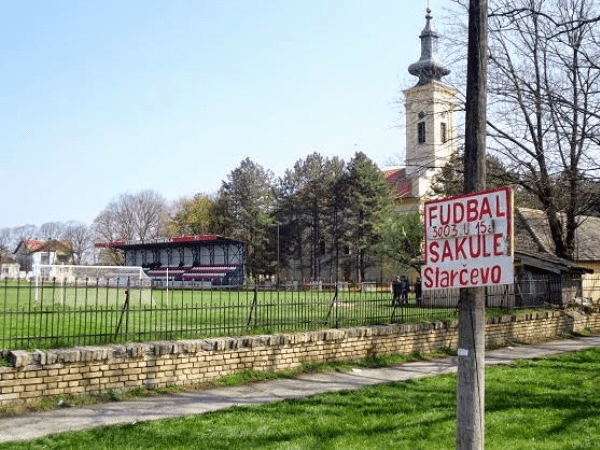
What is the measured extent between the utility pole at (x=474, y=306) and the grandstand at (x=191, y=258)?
52.6m

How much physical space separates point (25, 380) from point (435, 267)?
20.2 ft

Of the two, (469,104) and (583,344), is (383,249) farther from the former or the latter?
(469,104)

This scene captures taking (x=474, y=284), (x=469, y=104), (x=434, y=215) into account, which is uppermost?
(x=469, y=104)

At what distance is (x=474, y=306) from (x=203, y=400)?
5.54 meters

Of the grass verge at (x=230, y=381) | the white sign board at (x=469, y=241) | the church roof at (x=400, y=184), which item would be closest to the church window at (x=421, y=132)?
the church roof at (x=400, y=184)

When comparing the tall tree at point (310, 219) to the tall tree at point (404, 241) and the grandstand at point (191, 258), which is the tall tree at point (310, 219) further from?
the tall tree at point (404, 241)

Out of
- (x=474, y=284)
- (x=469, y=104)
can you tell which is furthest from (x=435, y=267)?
(x=469, y=104)

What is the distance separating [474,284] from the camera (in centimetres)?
473

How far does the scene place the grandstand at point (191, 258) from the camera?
6053 centimetres

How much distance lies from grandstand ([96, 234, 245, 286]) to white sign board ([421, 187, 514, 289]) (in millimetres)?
52633

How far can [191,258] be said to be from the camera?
66875mm

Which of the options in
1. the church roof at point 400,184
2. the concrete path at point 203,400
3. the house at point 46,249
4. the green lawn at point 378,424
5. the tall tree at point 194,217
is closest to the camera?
the green lawn at point 378,424

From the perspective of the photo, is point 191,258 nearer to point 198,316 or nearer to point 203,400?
point 198,316

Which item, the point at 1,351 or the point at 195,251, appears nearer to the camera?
the point at 1,351
